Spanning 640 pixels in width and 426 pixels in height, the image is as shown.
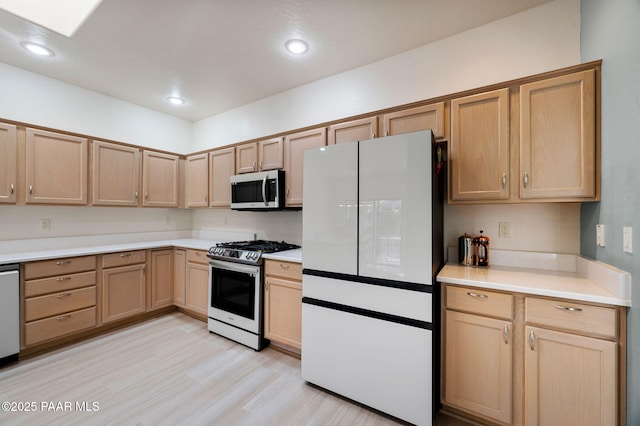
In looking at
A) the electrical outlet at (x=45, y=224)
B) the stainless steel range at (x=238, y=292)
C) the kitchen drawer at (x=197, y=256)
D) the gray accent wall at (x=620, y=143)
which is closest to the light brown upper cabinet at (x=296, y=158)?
the stainless steel range at (x=238, y=292)

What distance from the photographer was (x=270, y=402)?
1.91 meters

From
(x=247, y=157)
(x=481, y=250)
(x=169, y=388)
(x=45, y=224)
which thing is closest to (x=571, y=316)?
(x=481, y=250)

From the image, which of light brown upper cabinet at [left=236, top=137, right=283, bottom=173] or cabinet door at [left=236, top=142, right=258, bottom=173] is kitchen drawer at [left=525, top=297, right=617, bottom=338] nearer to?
light brown upper cabinet at [left=236, top=137, right=283, bottom=173]

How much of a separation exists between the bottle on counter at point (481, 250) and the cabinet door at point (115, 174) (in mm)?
3889

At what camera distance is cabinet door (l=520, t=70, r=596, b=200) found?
5.24 feet

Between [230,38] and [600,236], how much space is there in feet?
9.81

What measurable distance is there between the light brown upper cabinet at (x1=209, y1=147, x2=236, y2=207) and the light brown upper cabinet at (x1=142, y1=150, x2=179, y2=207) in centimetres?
66

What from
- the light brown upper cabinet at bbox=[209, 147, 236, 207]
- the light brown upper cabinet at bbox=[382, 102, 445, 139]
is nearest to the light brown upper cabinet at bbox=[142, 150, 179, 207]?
the light brown upper cabinet at bbox=[209, 147, 236, 207]

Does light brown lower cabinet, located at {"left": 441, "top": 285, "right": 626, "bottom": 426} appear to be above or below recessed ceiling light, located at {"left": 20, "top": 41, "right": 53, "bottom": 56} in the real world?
below

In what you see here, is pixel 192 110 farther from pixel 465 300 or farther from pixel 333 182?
pixel 465 300

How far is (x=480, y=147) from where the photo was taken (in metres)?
1.90

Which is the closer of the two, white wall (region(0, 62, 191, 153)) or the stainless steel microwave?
white wall (region(0, 62, 191, 153))

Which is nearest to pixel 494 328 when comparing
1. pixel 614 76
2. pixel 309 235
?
pixel 309 235

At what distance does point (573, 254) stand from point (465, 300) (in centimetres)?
92
